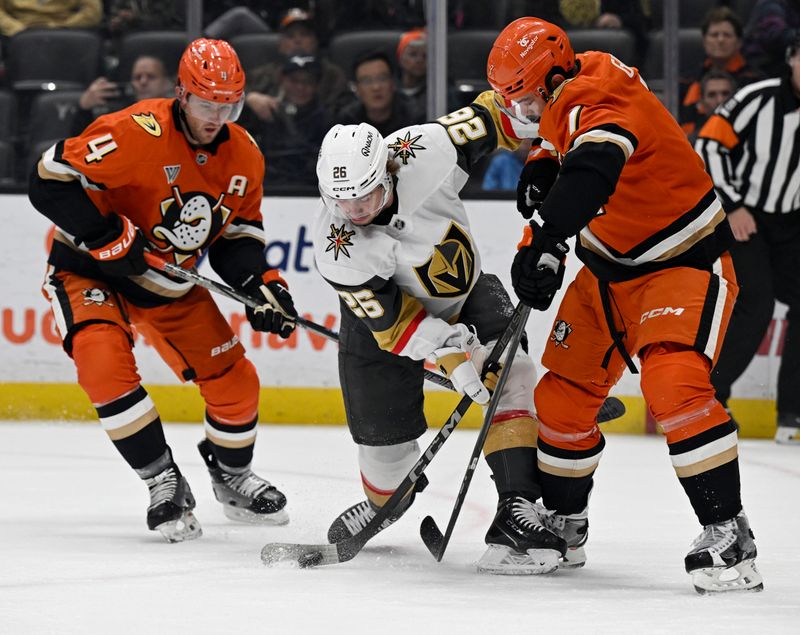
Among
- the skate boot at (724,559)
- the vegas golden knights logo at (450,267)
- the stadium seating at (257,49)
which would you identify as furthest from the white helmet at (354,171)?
the stadium seating at (257,49)

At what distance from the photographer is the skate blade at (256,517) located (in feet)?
12.2

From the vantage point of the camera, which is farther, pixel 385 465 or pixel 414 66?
pixel 414 66

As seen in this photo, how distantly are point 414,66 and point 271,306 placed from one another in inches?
81.3

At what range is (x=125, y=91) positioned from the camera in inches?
221

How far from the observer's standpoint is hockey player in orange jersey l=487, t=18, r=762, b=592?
268 centimetres

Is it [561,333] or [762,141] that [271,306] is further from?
[762,141]

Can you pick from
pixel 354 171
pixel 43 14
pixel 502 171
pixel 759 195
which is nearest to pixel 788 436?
pixel 759 195

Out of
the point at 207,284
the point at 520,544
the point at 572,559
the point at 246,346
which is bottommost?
the point at 246,346

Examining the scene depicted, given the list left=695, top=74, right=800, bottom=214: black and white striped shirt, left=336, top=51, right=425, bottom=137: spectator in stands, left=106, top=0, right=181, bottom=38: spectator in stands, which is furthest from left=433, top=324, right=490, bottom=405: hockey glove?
left=106, top=0, right=181, bottom=38: spectator in stands

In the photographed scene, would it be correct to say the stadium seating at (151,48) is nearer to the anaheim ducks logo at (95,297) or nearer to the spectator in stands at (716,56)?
the spectator in stands at (716,56)

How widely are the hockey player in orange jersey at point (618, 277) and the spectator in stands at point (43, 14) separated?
10.1 ft

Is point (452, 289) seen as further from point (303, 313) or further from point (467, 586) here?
point (303, 313)

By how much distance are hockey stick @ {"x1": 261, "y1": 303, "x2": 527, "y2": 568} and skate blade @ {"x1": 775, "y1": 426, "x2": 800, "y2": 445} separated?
2296 millimetres

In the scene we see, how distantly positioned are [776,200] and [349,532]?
2.33 metres
